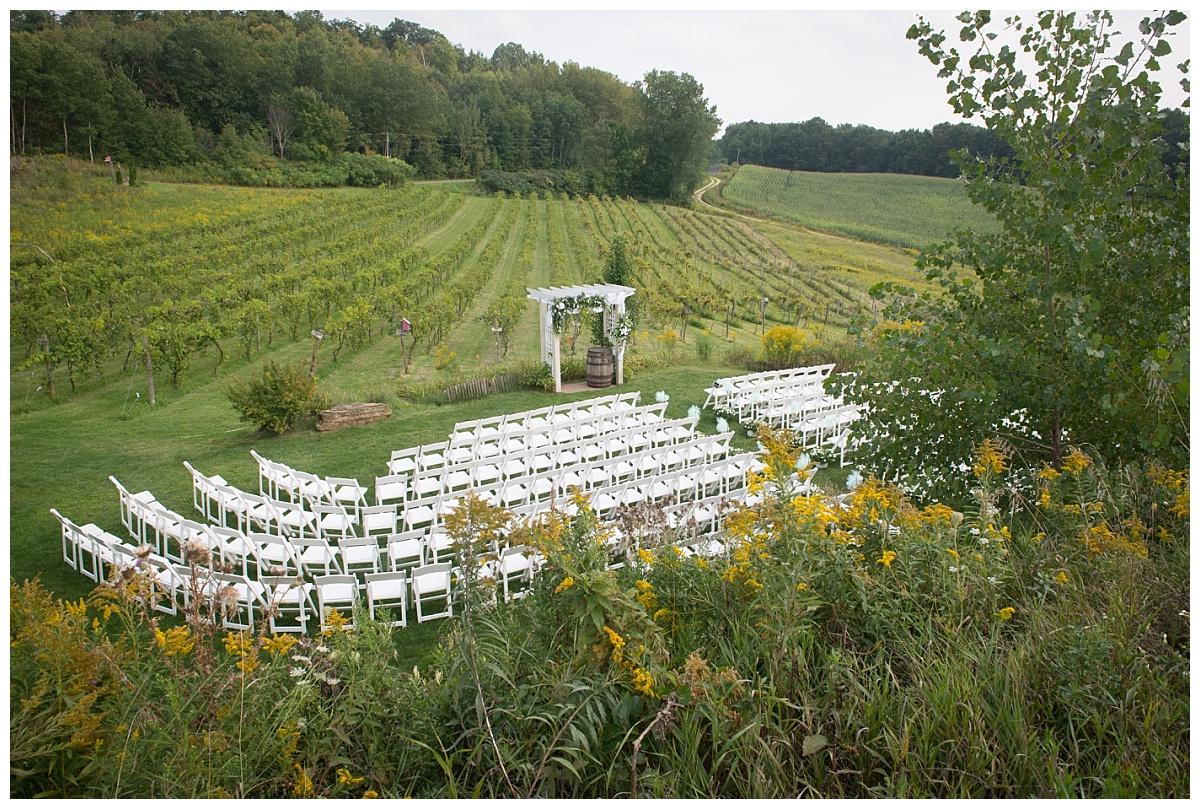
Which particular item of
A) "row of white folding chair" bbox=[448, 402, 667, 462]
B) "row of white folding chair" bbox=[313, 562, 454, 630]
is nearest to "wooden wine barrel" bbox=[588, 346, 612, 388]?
"row of white folding chair" bbox=[448, 402, 667, 462]

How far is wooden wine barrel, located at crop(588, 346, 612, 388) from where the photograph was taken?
538 inches

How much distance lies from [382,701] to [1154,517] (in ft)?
13.1

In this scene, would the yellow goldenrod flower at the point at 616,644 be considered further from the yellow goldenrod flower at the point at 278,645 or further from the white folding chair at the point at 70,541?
the white folding chair at the point at 70,541

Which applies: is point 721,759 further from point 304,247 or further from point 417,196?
point 417,196

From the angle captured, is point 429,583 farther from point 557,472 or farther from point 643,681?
point 643,681

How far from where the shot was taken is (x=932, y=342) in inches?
182

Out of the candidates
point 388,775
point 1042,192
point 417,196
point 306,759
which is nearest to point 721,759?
point 388,775

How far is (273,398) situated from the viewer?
33.8 ft

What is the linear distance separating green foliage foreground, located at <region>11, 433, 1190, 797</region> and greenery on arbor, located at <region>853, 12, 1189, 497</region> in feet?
4.70

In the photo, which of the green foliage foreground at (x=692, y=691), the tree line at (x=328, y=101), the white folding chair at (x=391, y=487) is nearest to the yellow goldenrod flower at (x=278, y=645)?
the green foliage foreground at (x=692, y=691)

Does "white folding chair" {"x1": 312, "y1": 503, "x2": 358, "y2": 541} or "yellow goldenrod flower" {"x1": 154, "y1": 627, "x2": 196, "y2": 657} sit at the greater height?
"yellow goldenrod flower" {"x1": 154, "y1": 627, "x2": 196, "y2": 657}

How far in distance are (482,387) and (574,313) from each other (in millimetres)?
2261

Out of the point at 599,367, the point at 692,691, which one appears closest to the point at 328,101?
the point at 599,367

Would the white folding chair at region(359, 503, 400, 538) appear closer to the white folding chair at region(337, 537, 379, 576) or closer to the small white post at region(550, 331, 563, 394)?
the white folding chair at region(337, 537, 379, 576)
